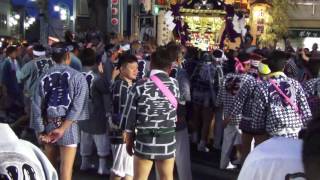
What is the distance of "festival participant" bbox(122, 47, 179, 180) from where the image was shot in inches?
223

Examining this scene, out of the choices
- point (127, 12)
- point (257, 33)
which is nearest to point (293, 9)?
point (127, 12)

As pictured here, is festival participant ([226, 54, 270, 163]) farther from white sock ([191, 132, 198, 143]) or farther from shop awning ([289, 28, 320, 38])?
shop awning ([289, 28, 320, 38])

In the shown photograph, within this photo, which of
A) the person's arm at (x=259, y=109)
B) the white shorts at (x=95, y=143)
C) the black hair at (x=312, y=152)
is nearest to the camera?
the black hair at (x=312, y=152)

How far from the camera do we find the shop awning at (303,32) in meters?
35.5

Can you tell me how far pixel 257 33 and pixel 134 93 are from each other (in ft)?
61.7

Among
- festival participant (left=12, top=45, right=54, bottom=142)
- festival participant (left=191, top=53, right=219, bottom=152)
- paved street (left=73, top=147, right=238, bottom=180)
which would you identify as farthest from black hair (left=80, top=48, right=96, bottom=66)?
festival participant (left=191, top=53, right=219, bottom=152)

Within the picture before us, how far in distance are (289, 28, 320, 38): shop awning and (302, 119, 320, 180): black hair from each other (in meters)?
33.9

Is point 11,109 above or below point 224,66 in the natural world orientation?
below

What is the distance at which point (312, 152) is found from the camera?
167 cm

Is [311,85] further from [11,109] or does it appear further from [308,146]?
[11,109]

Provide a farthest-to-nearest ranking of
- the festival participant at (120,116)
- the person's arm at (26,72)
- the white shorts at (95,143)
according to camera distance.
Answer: the person's arm at (26,72) < the white shorts at (95,143) < the festival participant at (120,116)

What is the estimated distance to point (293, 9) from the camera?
35.1 m

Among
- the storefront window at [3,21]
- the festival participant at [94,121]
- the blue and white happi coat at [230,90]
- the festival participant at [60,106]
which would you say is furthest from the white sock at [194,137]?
the storefront window at [3,21]

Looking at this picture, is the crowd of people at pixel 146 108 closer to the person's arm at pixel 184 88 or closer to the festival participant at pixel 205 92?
the person's arm at pixel 184 88
